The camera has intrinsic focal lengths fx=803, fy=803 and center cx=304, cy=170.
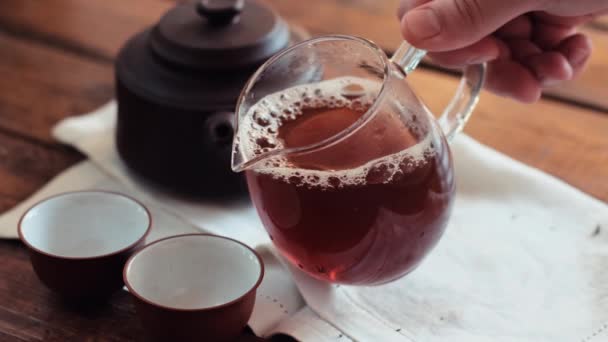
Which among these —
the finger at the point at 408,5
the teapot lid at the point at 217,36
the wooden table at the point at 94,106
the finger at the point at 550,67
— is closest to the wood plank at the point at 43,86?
the wooden table at the point at 94,106

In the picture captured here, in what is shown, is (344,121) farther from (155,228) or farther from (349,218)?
(155,228)

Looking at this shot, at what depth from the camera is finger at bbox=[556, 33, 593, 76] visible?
0.92 metres

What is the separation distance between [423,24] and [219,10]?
0.27 metres

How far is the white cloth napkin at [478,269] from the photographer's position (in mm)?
707

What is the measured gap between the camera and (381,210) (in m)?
0.62

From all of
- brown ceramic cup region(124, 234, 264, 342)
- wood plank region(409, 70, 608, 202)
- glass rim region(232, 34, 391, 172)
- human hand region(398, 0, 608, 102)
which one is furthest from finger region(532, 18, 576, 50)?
brown ceramic cup region(124, 234, 264, 342)

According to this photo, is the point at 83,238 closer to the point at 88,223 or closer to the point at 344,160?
the point at 88,223

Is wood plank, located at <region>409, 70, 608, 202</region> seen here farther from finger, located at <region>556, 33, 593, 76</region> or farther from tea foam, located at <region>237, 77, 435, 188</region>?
tea foam, located at <region>237, 77, 435, 188</region>

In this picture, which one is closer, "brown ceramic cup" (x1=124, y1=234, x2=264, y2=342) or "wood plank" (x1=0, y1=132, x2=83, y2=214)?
"brown ceramic cup" (x1=124, y1=234, x2=264, y2=342)

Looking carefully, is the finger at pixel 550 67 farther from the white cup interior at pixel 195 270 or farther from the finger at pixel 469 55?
the white cup interior at pixel 195 270

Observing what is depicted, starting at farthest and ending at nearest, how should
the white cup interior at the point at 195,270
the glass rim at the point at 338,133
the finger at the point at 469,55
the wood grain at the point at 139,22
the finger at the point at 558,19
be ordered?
the wood grain at the point at 139,22, the finger at the point at 558,19, the finger at the point at 469,55, the white cup interior at the point at 195,270, the glass rim at the point at 338,133

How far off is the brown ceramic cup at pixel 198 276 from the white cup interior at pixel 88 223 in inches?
1.8

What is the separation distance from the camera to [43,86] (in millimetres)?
1066

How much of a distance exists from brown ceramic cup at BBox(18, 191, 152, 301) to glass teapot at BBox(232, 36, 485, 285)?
0.14 meters
